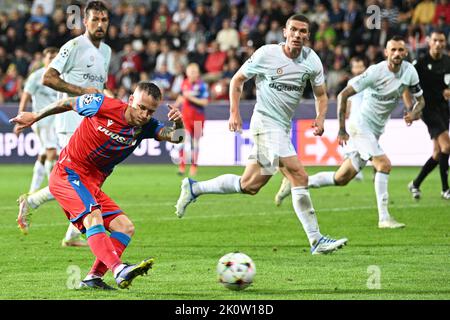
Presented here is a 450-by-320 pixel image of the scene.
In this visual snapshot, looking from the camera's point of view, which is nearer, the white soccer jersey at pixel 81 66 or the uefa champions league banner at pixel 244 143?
the white soccer jersey at pixel 81 66

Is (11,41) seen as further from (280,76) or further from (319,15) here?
(280,76)

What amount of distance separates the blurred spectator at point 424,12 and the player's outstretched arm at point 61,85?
582 inches

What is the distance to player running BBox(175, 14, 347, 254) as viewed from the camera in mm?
9844

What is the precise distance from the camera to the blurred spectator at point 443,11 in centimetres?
→ 2370

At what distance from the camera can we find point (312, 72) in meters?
10.1

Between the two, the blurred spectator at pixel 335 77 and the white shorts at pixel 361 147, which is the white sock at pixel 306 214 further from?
the blurred spectator at pixel 335 77

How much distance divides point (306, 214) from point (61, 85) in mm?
2737

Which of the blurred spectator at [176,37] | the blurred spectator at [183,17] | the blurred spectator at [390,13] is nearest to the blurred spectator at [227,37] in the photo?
the blurred spectator at [176,37]

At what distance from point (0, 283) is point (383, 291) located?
9.87ft

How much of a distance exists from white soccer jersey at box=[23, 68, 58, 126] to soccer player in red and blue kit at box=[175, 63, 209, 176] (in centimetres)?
529

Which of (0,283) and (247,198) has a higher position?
(0,283)
